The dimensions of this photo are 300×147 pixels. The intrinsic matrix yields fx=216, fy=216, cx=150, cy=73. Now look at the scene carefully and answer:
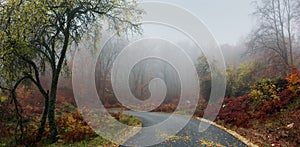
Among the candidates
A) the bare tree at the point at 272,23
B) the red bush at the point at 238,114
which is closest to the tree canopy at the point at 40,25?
the red bush at the point at 238,114

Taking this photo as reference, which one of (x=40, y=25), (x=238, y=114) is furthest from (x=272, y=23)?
(x=40, y=25)

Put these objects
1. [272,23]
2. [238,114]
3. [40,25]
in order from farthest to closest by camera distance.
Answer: [272,23], [238,114], [40,25]

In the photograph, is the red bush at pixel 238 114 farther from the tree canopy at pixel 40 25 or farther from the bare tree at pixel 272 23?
the tree canopy at pixel 40 25

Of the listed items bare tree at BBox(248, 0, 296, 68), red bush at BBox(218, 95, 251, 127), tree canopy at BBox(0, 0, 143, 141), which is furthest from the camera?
bare tree at BBox(248, 0, 296, 68)

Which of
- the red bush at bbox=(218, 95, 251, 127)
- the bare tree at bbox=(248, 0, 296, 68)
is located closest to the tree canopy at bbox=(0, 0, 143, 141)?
the red bush at bbox=(218, 95, 251, 127)

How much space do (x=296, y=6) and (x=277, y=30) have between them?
7.40ft

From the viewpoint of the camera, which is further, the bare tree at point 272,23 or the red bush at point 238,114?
the bare tree at point 272,23

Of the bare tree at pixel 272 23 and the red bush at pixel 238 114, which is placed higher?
the bare tree at pixel 272 23

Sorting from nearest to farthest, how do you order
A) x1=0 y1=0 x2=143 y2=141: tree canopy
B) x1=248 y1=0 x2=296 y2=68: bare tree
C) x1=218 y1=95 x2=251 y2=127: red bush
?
x1=0 y1=0 x2=143 y2=141: tree canopy → x1=218 y1=95 x2=251 y2=127: red bush → x1=248 y1=0 x2=296 y2=68: bare tree

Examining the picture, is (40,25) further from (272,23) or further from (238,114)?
(272,23)

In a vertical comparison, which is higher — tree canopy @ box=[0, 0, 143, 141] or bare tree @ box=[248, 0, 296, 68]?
bare tree @ box=[248, 0, 296, 68]

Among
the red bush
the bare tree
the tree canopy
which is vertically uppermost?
the bare tree

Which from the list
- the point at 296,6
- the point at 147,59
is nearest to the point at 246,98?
the point at 296,6

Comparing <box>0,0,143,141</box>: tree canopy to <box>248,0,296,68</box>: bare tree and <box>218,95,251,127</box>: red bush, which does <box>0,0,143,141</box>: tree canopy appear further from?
<box>248,0,296,68</box>: bare tree
